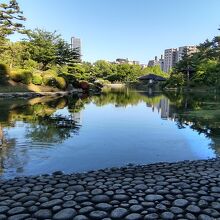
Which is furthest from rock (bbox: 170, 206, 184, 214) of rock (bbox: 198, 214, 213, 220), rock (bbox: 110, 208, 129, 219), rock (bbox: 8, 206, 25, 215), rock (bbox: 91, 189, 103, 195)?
rock (bbox: 8, 206, 25, 215)

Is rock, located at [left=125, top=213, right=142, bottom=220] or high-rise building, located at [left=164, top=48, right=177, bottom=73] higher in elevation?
high-rise building, located at [left=164, top=48, right=177, bottom=73]

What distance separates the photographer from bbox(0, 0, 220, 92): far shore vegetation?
27.3 m

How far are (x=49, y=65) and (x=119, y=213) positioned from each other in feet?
118

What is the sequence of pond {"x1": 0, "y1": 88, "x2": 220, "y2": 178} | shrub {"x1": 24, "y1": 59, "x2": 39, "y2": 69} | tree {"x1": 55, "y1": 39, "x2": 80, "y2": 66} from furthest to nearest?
tree {"x1": 55, "y1": 39, "x2": 80, "y2": 66}, shrub {"x1": 24, "y1": 59, "x2": 39, "y2": 69}, pond {"x1": 0, "y1": 88, "x2": 220, "y2": 178}

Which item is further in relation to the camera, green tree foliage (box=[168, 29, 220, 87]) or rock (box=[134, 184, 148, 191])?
green tree foliage (box=[168, 29, 220, 87])

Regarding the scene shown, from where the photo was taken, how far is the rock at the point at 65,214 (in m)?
Result: 3.62

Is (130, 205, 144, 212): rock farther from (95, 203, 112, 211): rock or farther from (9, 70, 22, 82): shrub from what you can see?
(9, 70, 22, 82): shrub

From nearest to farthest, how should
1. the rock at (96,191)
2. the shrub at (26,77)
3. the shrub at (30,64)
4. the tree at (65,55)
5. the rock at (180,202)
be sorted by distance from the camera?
the rock at (180,202) → the rock at (96,191) → the shrub at (26,77) → the shrub at (30,64) → the tree at (65,55)

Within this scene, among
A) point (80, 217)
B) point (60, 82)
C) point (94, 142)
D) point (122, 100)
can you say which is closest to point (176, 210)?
point (80, 217)

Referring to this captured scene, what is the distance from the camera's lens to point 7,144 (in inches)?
339

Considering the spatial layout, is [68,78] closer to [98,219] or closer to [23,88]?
[23,88]

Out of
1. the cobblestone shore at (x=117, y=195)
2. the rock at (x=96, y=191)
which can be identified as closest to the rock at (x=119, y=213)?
the cobblestone shore at (x=117, y=195)

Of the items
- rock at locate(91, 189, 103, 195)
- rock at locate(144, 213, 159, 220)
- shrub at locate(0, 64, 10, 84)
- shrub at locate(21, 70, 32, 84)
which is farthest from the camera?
shrub at locate(21, 70, 32, 84)

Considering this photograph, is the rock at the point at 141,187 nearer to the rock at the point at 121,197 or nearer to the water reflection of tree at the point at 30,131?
the rock at the point at 121,197
